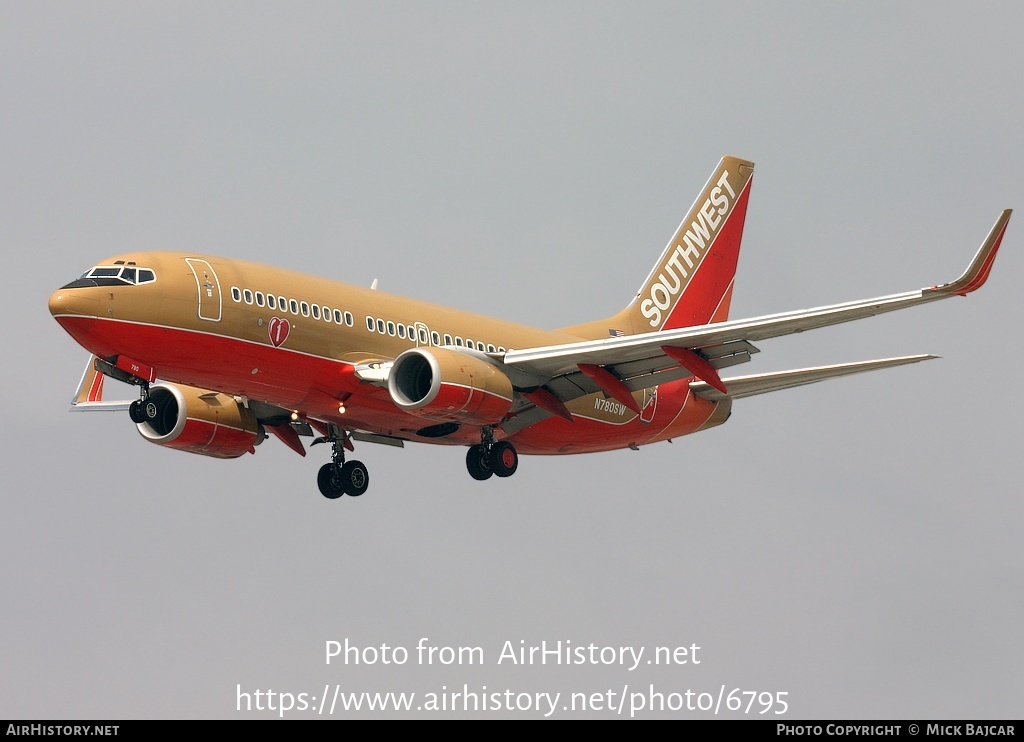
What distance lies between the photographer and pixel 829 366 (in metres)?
48.4

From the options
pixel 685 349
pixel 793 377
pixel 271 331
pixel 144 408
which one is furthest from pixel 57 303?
pixel 793 377

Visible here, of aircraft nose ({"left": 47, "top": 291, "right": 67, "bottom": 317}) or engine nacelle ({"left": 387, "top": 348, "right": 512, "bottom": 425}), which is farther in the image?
engine nacelle ({"left": 387, "top": 348, "right": 512, "bottom": 425})

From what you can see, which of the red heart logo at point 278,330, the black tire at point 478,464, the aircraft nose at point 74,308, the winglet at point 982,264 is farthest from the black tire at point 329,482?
the winglet at point 982,264

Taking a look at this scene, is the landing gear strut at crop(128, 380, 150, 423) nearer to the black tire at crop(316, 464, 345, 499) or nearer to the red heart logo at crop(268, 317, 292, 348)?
the red heart logo at crop(268, 317, 292, 348)

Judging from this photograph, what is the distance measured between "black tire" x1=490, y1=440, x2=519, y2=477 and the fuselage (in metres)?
0.88

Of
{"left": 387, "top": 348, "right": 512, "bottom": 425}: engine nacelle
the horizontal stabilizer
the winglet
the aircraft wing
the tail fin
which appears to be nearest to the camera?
the winglet

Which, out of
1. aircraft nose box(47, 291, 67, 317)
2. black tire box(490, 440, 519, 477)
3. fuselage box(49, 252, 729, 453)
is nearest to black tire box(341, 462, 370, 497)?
fuselage box(49, 252, 729, 453)

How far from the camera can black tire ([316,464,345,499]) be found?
5022 cm

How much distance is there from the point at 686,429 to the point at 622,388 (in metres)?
7.50

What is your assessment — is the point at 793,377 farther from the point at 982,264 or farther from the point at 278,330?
the point at 278,330

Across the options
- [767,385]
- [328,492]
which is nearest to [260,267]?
[328,492]

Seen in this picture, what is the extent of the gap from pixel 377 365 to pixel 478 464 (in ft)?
17.0

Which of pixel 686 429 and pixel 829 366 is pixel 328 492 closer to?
pixel 686 429

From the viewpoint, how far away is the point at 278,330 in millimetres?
42906
